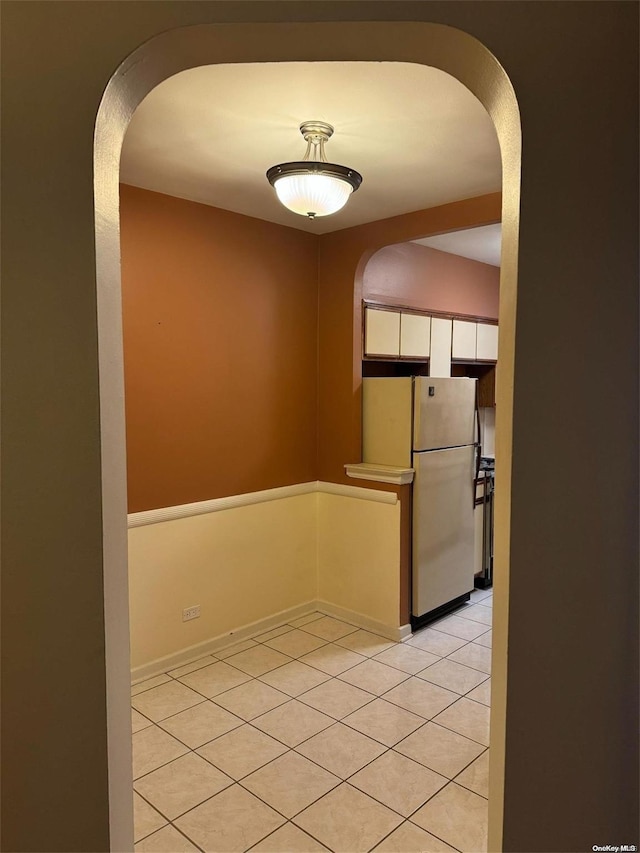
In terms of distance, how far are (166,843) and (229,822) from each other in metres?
0.23

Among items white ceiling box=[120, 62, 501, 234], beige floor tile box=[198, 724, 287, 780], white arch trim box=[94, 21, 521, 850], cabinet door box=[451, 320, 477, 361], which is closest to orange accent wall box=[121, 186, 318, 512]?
white ceiling box=[120, 62, 501, 234]

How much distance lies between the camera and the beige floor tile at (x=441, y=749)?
2.44 metres

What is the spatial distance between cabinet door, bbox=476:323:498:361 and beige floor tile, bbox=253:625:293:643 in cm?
277

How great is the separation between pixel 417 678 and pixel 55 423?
8.73ft

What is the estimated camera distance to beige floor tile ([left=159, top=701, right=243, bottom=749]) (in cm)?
264

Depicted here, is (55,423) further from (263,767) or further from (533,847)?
(263,767)

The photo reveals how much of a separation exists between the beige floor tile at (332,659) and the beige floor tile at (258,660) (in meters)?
0.15

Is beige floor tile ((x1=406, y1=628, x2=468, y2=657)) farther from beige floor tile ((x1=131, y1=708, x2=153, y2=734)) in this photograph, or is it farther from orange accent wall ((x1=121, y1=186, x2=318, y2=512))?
beige floor tile ((x1=131, y1=708, x2=153, y2=734))

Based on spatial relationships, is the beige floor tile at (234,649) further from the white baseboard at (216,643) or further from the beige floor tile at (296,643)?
the beige floor tile at (296,643)

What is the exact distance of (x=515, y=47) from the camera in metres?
1.10

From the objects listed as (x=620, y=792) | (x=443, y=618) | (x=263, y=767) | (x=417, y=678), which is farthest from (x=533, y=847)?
(x=443, y=618)

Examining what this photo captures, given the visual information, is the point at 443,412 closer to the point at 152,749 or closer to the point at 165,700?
the point at 165,700

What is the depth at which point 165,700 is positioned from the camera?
296 cm

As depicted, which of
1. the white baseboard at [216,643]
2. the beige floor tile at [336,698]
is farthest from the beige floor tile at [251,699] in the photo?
the white baseboard at [216,643]
